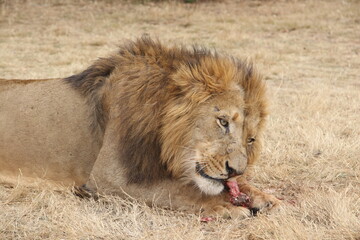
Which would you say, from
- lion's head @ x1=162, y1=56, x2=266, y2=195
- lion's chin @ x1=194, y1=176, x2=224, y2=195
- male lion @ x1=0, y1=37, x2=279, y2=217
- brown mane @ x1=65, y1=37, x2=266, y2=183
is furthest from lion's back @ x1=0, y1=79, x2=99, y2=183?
lion's chin @ x1=194, y1=176, x2=224, y2=195

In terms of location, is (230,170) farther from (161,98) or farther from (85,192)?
(85,192)

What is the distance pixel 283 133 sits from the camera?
224 inches

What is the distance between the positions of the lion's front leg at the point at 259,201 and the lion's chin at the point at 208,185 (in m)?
0.28

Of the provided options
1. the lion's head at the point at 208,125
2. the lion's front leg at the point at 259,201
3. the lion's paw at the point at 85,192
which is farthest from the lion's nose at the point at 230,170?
the lion's paw at the point at 85,192

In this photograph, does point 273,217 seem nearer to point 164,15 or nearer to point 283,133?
point 283,133

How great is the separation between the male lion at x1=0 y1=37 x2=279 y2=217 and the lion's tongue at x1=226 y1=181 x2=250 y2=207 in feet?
0.12

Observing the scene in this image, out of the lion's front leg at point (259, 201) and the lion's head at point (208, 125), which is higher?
the lion's head at point (208, 125)

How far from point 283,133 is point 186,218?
7.48ft

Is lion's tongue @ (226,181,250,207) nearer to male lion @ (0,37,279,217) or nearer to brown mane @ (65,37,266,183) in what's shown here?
male lion @ (0,37,279,217)

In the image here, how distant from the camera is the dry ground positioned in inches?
134

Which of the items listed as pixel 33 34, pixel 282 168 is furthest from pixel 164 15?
pixel 282 168

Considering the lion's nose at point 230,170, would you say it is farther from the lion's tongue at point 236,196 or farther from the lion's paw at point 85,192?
the lion's paw at point 85,192

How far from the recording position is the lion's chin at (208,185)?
3549 mm

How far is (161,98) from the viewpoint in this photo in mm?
3711
